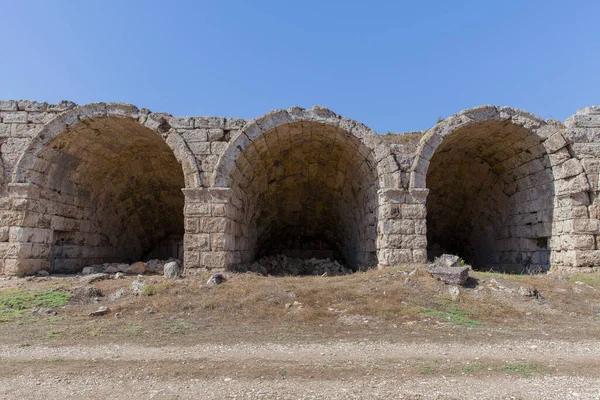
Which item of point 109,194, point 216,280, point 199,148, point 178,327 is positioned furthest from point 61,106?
point 178,327

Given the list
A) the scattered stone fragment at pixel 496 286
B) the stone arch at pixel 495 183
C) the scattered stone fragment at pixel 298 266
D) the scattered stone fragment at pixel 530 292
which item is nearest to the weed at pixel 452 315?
the scattered stone fragment at pixel 496 286

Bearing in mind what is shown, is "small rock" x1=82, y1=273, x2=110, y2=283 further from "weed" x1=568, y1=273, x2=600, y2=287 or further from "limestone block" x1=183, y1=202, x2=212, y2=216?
"weed" x1=568, y1=273, x2=600, y2=287

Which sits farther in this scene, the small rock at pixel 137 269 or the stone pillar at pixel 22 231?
the small rock at pixel 137 269

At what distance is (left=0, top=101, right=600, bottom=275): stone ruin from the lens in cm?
847

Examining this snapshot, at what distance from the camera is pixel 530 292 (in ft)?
21.2

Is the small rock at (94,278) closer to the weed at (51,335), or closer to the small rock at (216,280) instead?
the small rock at (216,280)

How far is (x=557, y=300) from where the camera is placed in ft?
21.1

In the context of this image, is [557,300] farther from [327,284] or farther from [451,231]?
[451,231]

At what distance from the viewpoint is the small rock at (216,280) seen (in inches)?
290

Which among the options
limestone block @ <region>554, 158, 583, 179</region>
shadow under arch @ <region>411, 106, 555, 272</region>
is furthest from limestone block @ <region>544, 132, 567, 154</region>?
limestone block @ <region>554, 158, 583, 179</region>

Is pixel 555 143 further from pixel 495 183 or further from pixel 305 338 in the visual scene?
pixel 305 338

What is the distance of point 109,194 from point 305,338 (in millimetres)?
8560

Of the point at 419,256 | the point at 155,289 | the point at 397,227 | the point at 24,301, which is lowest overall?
the point at 24,301

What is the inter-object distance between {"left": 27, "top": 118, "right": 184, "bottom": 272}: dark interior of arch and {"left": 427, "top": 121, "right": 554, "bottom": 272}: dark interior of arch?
300 inches
